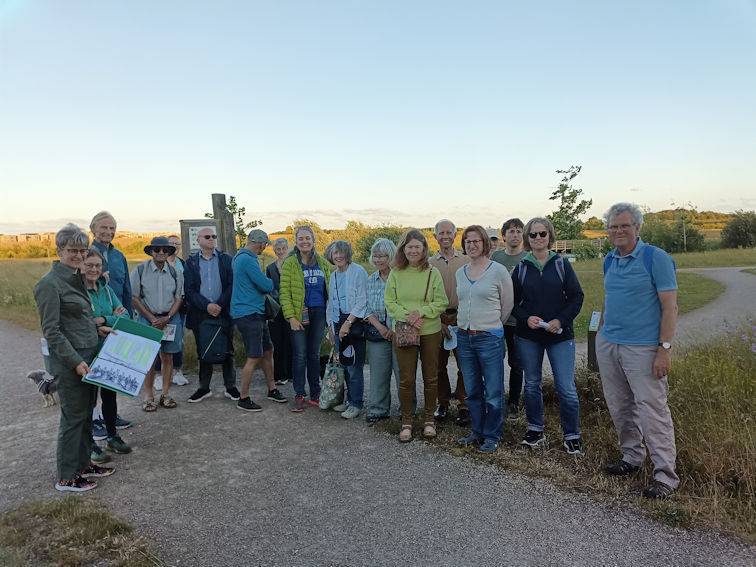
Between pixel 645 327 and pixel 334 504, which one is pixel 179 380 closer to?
pixel 334 504

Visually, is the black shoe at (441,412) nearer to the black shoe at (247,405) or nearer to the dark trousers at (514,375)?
the dark trousers at (514,375)

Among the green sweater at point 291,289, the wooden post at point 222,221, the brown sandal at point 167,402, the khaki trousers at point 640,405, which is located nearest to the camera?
the khaki trousers at point 640,405

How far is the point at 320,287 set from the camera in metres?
6.04

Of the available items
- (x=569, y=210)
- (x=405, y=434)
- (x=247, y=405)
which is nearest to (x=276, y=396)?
(x=247, y=405)

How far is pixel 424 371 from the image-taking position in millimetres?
5043

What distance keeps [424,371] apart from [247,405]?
2.31 m

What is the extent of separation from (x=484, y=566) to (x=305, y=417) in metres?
3.16

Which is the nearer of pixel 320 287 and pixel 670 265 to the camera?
pixel 670 265

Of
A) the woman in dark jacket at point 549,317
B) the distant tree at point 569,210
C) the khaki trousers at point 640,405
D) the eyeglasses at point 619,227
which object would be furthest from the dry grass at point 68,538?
the distant tree at point 569,210

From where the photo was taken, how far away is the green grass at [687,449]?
344 cm

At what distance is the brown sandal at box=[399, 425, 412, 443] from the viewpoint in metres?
Answer: 4.89

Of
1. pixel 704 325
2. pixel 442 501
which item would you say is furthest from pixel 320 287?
pixel 704 325

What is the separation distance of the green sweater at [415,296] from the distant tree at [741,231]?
5884 centimetres

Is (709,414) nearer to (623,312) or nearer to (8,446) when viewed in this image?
(623,312)
